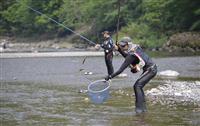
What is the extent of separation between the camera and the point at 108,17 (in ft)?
265

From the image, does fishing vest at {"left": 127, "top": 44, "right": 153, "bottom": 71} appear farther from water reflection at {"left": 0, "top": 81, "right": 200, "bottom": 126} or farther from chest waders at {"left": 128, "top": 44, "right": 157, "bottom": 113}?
water reflection at {"left": 0, "top": 81, "right": 200, "bottom": 126}

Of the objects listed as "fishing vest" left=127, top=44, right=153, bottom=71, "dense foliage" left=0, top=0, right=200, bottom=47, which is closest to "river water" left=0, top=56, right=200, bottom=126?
"fishing vest" left=127, top=44, right=153, bottom=71

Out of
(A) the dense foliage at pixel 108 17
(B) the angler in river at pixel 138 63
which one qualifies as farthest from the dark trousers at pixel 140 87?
(A) the dense foliage at pixel 108 17

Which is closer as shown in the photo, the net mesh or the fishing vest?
the fishing vest

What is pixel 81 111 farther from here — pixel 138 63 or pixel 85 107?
pixel 138 63

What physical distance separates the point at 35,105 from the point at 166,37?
4878 centimetres

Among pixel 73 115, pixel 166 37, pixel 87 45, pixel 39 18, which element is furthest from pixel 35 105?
pixel 39 18

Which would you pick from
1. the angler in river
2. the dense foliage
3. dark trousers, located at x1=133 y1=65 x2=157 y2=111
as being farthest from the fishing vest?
the dense foliage

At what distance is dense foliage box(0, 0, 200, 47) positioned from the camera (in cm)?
6581

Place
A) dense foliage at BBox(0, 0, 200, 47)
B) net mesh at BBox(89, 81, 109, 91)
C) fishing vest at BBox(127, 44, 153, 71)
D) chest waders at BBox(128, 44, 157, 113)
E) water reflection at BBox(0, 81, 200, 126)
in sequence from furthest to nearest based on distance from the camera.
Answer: dense foliage at BBox(0, 0, 200, 47)
net mesh at BBox(89, 81, 109, 91)
chest waders at BBox(128, 44, 157, 113)
fishing vest at BBox(127, 44, 153, 71)
water reflection at BBox(0, 81, 200, 126)

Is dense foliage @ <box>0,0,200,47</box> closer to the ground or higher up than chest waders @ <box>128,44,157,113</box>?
closer to the ground

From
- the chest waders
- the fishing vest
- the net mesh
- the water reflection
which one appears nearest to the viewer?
the water reflection

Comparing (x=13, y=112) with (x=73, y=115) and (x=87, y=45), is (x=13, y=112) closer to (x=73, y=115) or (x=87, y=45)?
(x=73, y=115)

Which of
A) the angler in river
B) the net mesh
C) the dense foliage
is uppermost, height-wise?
the angler in river
